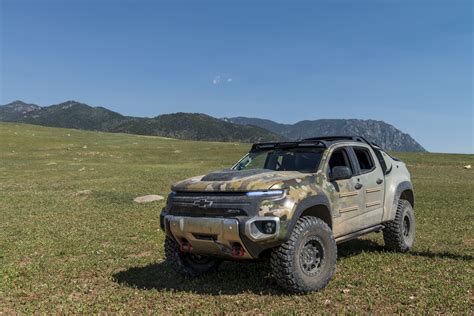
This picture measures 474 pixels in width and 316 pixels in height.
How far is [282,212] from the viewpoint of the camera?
6207mm

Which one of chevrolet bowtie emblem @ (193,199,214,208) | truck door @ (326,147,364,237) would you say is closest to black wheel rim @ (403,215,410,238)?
truck door @ (326,147,364,237)

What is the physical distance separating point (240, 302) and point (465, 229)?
9192mm

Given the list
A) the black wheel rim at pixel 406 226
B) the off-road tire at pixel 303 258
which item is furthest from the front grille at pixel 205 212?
the black wheel rim at pixel 406 226

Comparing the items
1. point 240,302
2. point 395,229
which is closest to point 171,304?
point 240,302

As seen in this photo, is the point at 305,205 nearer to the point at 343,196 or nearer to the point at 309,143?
the point at 343,196

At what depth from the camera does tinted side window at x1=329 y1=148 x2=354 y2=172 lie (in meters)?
8.07

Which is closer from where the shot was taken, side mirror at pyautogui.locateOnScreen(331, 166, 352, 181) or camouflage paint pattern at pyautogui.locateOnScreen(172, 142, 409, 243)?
camouflage paint pattern at pyautogui.locateOnScreen(172, 142, 409, 243)

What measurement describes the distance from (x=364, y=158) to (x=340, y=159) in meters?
0.94

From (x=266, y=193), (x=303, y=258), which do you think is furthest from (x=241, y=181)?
(x=303, y=258)

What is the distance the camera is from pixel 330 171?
7.65 metres

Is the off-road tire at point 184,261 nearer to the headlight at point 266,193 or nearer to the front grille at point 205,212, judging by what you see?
the front grille at point 205,212

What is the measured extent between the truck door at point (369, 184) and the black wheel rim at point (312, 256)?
160cm

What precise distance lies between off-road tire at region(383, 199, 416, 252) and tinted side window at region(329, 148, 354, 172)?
1969 mm

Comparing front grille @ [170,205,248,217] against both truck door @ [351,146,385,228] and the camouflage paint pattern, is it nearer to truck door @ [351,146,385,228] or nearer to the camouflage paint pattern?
the camouflage paint pattern
